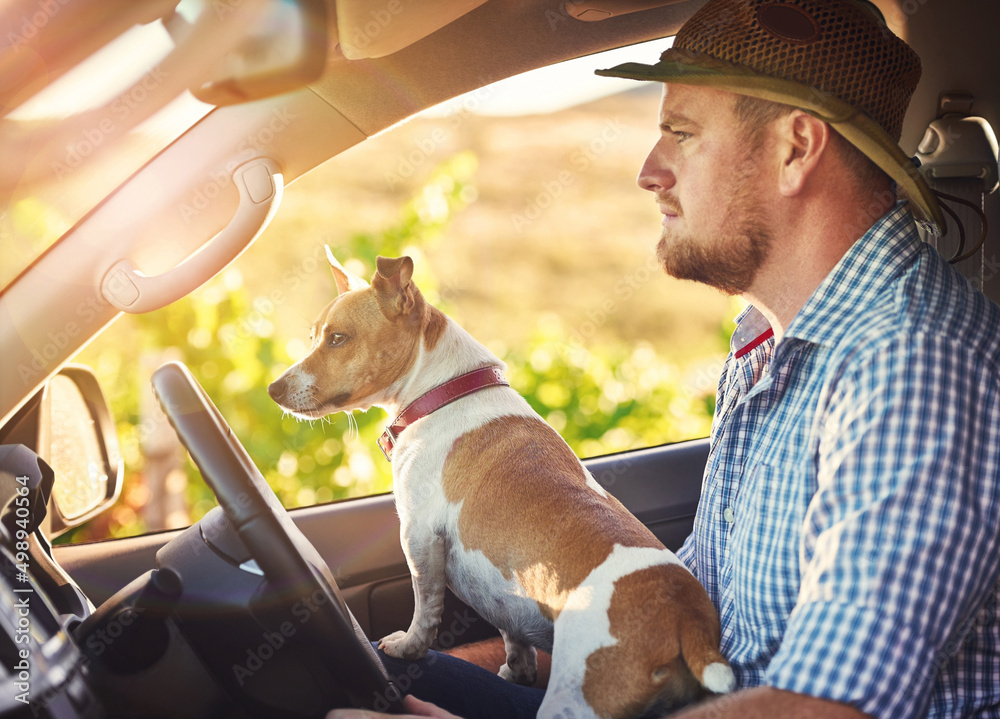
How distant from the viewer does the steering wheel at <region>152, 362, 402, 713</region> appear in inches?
59.4

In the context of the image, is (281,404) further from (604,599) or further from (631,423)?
(631,423)

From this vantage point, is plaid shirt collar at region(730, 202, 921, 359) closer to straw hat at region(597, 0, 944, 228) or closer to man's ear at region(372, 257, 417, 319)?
straw hat at region(597, 0, 944, 228)

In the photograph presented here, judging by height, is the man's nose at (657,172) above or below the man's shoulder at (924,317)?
above

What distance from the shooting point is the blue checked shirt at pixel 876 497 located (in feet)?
3.64

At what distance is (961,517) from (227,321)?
423 cm

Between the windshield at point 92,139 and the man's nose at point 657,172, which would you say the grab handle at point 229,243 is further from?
the man's nose at point 657,172

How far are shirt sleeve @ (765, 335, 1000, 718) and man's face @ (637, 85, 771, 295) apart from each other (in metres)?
0.48

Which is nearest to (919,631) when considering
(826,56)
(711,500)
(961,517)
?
(961,517)

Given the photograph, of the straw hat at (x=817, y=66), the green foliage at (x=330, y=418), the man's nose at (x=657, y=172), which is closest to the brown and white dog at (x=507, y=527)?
the man's nose at (x=657, y=172)

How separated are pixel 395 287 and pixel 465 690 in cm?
116

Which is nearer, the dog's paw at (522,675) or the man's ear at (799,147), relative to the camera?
the man's ear at (799,147)

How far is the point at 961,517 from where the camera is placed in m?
1.14

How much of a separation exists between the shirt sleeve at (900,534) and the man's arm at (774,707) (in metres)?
0.01

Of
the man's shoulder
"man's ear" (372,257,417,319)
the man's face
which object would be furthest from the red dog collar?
the man's shoulder
